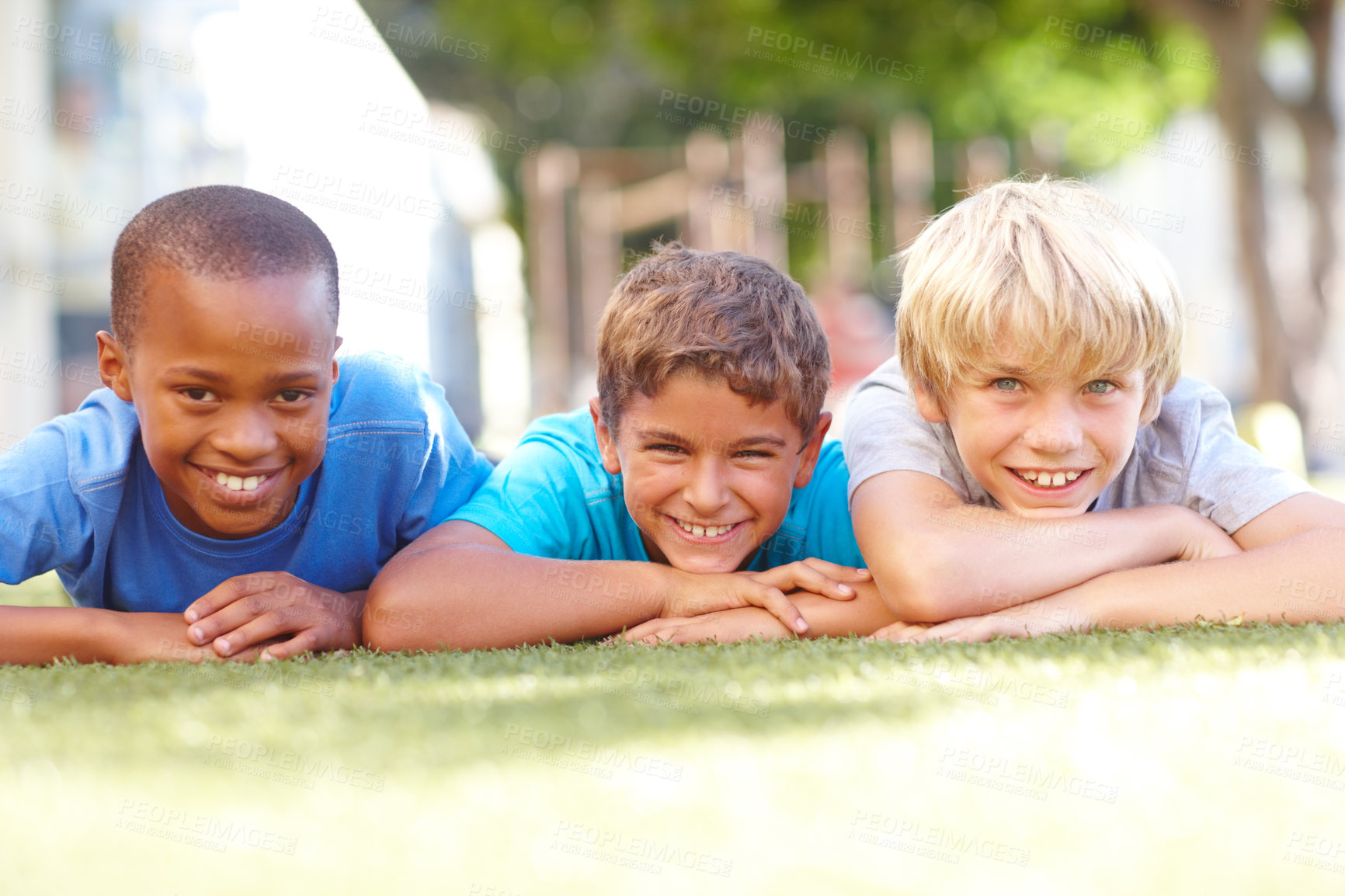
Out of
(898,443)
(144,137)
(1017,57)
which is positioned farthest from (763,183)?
(898,443)

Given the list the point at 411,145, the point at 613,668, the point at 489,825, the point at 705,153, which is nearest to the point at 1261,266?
the point at 411,145

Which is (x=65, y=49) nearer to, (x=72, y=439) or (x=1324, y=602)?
(x=72, y=439)

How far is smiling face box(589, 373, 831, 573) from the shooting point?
8.60 ft

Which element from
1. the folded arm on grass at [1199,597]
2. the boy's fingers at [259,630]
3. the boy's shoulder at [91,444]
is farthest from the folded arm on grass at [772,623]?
the boy's shoulder at [91,444]

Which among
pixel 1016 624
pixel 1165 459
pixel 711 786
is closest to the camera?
pixel 711 786

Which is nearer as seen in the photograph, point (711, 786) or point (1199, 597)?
point (711, 786)

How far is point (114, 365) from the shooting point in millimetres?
2596

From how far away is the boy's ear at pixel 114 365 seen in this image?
2.56m

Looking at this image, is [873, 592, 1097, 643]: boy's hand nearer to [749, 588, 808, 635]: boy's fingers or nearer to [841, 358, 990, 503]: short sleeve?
[749, 588, 808, 635]: boy's fingers

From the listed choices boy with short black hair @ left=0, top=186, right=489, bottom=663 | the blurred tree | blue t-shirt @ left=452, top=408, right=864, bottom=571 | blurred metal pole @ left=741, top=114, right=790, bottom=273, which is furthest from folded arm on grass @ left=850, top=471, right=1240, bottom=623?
blurred metal pole @ left=741, top=114, right=790, bottom=273

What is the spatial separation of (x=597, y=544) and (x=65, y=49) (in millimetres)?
6558

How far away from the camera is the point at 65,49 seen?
775 cm

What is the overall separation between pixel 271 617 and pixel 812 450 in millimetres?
1236

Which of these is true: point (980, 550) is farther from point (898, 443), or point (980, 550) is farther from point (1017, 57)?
point (1017, 57)
